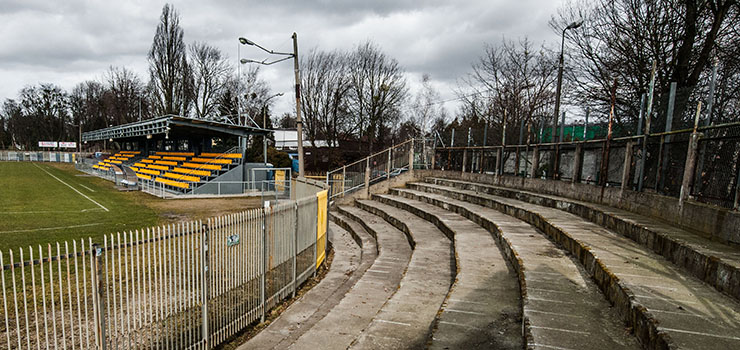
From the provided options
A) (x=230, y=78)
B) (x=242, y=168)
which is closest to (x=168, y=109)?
(x=230, y=78)

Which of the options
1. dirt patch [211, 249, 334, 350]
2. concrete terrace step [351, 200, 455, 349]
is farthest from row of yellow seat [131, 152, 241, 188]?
concrete terrace step [351, 200, 455, 349]

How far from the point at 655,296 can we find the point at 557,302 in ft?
2.68

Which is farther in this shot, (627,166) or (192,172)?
(192,172)

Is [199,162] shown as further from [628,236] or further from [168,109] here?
[628,236]

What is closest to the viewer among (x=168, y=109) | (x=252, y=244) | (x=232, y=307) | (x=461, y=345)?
(x=461, y=345)

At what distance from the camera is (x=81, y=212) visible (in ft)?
47.1

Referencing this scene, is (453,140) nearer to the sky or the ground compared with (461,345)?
nearer to the sky

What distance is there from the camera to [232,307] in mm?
4957

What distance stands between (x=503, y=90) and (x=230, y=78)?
33.9 m

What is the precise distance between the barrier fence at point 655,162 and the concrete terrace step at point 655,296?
51.5 inches

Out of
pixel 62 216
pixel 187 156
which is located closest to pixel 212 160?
pixel 187 156

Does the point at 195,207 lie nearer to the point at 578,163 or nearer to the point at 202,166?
the point at 202,166

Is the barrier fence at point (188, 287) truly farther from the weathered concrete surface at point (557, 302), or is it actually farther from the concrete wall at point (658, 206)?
the concrete wall at point (658, 206)

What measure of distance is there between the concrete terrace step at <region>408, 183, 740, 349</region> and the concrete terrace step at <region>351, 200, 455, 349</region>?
1880 millimetres
